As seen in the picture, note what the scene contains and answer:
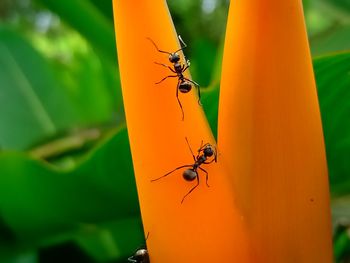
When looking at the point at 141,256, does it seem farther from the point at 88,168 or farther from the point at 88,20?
the point at 88,20

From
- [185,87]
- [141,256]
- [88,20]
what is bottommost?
[141,256]

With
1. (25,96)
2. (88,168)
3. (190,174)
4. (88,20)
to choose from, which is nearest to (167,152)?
(190,174)

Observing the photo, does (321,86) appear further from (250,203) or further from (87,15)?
(87,15)

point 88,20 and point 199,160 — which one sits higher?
point 88,20

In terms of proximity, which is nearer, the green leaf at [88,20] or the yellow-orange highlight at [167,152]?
the yellow-orange highlight at [167,152]

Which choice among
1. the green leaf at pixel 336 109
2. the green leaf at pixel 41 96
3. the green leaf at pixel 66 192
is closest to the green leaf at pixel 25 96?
the green leaf at pixel 41 96

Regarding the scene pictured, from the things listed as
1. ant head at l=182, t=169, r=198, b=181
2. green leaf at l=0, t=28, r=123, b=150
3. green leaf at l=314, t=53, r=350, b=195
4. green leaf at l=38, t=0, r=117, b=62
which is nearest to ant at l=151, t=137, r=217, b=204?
ant head at l=182, t=169, r=198, b=181

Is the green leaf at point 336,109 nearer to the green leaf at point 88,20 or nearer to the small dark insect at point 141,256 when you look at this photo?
the small dark insect at point 141,256

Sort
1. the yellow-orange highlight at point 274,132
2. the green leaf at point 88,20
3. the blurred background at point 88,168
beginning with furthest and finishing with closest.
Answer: the green leaf at point 88,20
the blurred background at point 88,168
the yellow-orange highlight at point 274,132

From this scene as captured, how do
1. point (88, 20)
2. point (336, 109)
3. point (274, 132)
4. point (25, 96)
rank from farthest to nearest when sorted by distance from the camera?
point (25, 96) → point (88, 20) → point (336, 109) → point (274, 132)
